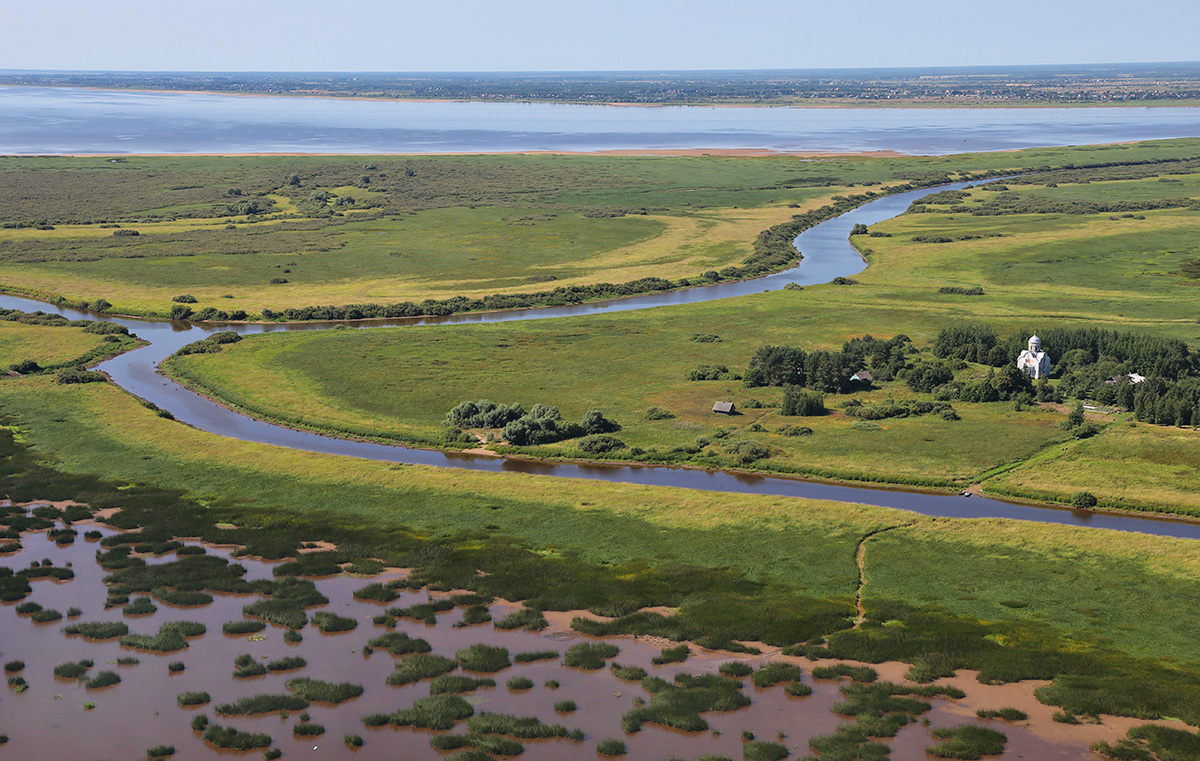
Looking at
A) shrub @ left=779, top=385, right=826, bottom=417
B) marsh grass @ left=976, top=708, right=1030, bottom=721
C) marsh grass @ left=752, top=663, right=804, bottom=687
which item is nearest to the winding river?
shrub @ left=779, top=385, right=826, bottom=417

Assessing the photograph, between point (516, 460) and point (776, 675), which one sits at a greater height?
point (776, 675)

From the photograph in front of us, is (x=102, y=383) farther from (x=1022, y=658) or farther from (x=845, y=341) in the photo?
(x=1022, y=658)

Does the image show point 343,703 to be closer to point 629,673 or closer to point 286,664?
point 286,664

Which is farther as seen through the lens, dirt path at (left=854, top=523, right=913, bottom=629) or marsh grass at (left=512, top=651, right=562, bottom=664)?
dirt path at (left=854, top=523, right=913, bottom=629)

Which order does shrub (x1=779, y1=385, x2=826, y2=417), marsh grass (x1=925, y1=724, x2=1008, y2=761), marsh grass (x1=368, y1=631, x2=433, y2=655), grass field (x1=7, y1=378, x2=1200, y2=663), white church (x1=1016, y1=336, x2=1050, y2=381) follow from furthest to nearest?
white church (x1=1016, y1=336, x2=1050, y2=381) < shrub (x1=779, y1=385, x2=826, y2=417) < grass field (x1=7, y1=378, x2=1200, y2=663) < marsh grass (x1=368, y1=631, x2=433, y2=655) < marsh grass (x1=925, y1=724, x2=1008, y2=761)

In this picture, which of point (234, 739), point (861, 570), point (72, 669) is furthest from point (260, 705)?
point (861, 570)

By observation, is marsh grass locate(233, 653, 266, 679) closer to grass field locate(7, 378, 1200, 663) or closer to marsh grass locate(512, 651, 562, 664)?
marsh grass locate(512, 651, 562, 664)

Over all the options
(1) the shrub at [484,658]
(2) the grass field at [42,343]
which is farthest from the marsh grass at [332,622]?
(2) the grass field at [42,343]
